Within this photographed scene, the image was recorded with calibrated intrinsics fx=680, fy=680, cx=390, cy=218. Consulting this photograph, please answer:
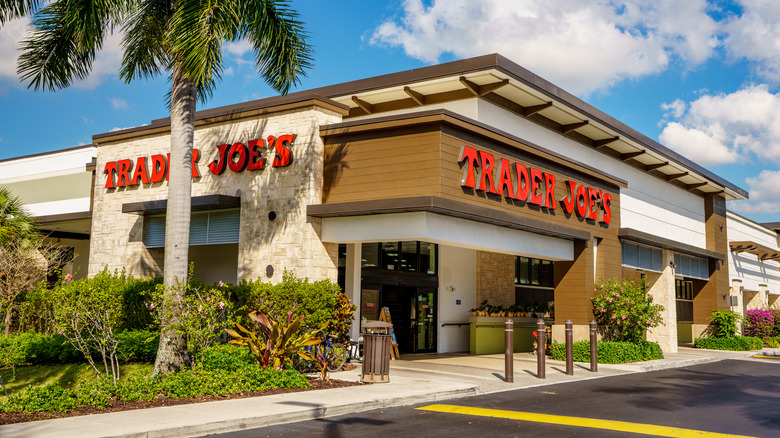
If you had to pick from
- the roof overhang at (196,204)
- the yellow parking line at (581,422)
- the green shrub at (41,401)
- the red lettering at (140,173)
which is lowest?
the yellow parking line at (581,422)

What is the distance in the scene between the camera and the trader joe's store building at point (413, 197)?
16328 millimetres

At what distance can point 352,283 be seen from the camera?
19.7 metres

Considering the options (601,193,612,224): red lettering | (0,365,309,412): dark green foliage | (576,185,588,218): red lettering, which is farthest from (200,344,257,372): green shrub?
(601,193,612,224): red lettering

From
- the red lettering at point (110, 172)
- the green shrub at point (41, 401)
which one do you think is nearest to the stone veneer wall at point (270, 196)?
the red lettering at point (110, 172)

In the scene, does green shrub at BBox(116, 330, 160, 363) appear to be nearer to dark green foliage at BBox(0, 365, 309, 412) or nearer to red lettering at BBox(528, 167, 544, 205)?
dark green foliage at BBox(0, 365, 309, 412)

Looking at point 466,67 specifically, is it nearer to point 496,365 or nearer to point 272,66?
point 272,66

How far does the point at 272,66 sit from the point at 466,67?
5892 mm

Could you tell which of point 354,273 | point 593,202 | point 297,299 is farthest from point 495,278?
point 297,299

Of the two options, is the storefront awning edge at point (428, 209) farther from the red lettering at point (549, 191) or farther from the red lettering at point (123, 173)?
the red lettering at point (123, 173)

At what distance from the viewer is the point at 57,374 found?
16.5m

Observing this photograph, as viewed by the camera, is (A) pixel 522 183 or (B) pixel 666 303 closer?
(A) pixel 522 183

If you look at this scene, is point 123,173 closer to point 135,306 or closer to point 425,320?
point 135,306

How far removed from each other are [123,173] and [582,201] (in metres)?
14.3

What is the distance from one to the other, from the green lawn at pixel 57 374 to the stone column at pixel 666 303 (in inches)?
760
